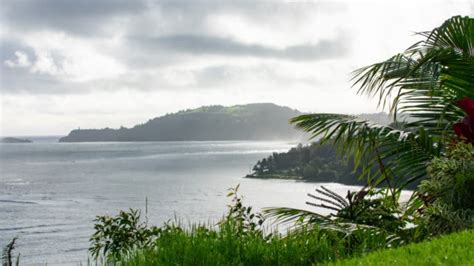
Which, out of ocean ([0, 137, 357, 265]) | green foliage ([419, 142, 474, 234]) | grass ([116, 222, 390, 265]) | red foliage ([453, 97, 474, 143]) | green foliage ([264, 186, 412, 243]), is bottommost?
ocean ([0, 137, 357, 265])

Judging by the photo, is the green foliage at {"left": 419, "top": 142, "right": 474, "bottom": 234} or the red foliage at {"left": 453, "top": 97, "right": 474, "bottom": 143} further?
the red foliage at {"left": 453, "top": 97, "right": 474, "bottom": 143}

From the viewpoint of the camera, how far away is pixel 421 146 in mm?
8289

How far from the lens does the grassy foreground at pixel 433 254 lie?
495 cm

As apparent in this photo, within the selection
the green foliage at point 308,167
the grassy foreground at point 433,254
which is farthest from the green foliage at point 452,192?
the green foliage at point 308,167

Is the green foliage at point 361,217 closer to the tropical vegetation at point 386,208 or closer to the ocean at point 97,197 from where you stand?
A: the tropical vegetation at point 386,208

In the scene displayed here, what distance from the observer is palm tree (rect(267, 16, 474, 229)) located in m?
7.91

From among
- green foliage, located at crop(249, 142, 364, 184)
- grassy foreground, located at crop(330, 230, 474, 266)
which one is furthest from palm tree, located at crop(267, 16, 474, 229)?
A: green foliage, located at crop(249, 142, 364, 184)

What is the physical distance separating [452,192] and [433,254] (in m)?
1.85

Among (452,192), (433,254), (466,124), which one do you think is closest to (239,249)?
(433,254)

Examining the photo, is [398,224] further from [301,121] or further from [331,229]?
[301,121]

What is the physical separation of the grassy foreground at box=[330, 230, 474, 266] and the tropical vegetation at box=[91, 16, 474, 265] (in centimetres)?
2

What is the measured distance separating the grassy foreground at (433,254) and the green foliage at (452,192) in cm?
91

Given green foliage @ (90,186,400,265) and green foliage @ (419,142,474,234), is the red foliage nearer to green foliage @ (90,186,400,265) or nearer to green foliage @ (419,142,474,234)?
green foliage @ (419,142,474,234)

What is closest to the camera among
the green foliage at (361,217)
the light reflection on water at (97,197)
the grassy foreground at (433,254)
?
the grassy foreground at (433,254)
